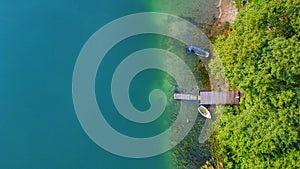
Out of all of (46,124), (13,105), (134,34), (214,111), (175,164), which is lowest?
(175,164)

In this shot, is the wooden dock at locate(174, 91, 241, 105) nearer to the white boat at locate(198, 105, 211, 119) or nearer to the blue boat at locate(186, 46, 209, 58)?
the white boat at locate(198, 105, 211, 119)

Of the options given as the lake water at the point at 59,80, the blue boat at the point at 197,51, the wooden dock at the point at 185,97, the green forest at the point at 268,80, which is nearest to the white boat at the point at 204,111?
the wooden dock at the point at 185,97

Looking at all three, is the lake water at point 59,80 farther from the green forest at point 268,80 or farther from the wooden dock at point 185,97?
the green forest at point 268,80

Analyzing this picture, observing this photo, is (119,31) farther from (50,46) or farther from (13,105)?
(13,105)

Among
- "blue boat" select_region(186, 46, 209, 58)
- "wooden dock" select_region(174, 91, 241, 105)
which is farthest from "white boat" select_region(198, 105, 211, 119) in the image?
"blue boat" select_region(186, 46, 209, 58)

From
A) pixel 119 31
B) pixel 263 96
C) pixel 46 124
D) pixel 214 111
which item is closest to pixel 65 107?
pixel 46 124

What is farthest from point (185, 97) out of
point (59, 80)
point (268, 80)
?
point (59, 80)
